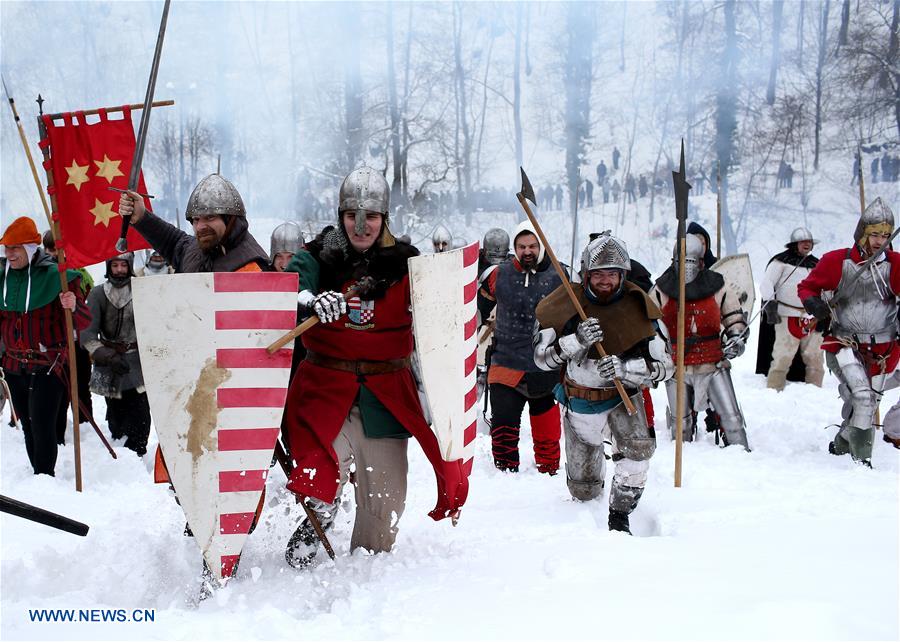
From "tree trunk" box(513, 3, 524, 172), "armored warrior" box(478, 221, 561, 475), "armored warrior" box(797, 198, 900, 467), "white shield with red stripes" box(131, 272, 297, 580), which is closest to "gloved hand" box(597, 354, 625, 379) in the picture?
"armored warrior" box(478, 221, 561, 475)

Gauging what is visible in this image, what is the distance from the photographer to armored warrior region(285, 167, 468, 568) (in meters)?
3.22

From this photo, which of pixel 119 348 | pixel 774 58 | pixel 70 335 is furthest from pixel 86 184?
pixel 774 58

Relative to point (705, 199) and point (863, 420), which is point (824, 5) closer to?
point (705, 199)

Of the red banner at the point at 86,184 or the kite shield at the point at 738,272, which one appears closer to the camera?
the red banner at the point at 86,184

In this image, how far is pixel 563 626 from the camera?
94.3 inches

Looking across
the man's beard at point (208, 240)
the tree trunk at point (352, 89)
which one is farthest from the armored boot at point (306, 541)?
the tree trunk at point (352, 89)

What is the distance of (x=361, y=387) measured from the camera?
129 inches

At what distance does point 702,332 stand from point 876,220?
1.41 m

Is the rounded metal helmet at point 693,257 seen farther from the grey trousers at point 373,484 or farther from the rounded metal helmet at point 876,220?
the grey trousers at point 373,484

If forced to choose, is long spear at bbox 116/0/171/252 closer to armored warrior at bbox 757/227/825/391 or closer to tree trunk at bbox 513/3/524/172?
armored warrior at bbox 757/227/825/391

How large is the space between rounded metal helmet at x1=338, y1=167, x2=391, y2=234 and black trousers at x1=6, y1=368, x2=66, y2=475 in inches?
123

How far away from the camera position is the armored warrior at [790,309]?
860cm

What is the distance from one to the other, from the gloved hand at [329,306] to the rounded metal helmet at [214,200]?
58 cm

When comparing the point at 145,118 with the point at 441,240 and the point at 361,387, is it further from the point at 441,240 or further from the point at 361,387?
the point at 441,240
